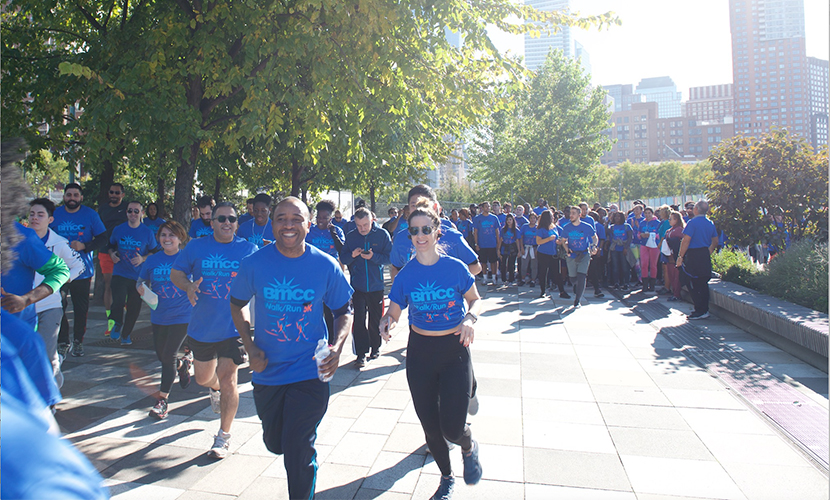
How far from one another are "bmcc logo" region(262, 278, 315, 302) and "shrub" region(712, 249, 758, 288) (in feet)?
30.1

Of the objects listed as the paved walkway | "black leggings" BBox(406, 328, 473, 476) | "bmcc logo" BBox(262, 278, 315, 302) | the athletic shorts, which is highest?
"bmcc logo" BBox(262, 278, 315, 302)

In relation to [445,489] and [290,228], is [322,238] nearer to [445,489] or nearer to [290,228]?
[290,228]

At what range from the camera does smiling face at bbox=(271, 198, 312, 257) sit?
11.1 feet

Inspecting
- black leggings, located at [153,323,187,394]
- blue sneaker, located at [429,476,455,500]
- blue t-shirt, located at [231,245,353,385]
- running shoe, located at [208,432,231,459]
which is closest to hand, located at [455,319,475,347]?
blue t-shirt, located at [231,245,353,385]

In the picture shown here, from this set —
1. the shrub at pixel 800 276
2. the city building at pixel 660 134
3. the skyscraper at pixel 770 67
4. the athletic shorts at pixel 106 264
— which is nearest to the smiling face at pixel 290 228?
the athletic shorts at pixel 106 264

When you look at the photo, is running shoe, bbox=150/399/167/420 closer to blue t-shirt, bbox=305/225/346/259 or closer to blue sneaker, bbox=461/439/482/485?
blue sneaker, bbox=461/439/482/485

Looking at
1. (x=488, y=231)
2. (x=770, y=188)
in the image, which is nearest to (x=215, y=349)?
(x=770, y=188)

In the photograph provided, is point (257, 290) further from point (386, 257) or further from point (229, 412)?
point (386, 257)

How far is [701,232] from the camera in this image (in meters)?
9.36

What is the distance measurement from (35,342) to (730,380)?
6448mm

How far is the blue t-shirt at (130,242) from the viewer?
7.81 m

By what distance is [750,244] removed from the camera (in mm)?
10812

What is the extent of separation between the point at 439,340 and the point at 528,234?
10876mm

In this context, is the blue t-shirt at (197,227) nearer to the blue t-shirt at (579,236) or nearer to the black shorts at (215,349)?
the black shorts at (215,349)
